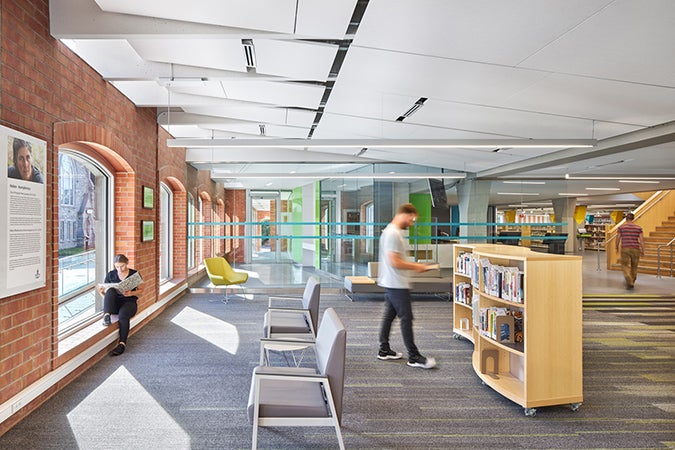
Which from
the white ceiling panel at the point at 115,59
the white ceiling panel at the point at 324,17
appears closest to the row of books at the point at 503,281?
the white ceiling panel at the point at 324,17

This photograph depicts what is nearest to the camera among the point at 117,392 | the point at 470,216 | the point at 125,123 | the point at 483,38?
the point at 483,38

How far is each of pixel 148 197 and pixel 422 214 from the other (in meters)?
6.05

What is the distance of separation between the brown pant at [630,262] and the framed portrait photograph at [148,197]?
999 cm

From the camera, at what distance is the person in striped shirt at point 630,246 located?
32.9ft

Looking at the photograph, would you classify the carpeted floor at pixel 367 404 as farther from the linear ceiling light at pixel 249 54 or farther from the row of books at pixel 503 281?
the linear ceiling light at pixel 249 54

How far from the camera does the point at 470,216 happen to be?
1058cm

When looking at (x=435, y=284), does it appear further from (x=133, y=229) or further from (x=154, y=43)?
(x=154, y=43)

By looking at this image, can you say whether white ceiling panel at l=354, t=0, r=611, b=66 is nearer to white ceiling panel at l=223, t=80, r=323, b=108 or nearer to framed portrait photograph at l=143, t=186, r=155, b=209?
white ceiling panel at l=223, t=80, r=323, b=108

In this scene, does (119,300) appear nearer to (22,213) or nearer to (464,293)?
(22,213)

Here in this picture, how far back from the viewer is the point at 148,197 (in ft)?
22.3

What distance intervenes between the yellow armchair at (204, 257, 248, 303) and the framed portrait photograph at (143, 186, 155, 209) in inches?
69.2

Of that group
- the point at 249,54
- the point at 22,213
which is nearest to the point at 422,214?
the point at 249,54

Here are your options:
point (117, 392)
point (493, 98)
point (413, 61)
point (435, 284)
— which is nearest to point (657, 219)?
point (435, 284)

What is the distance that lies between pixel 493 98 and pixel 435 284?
4401mm
